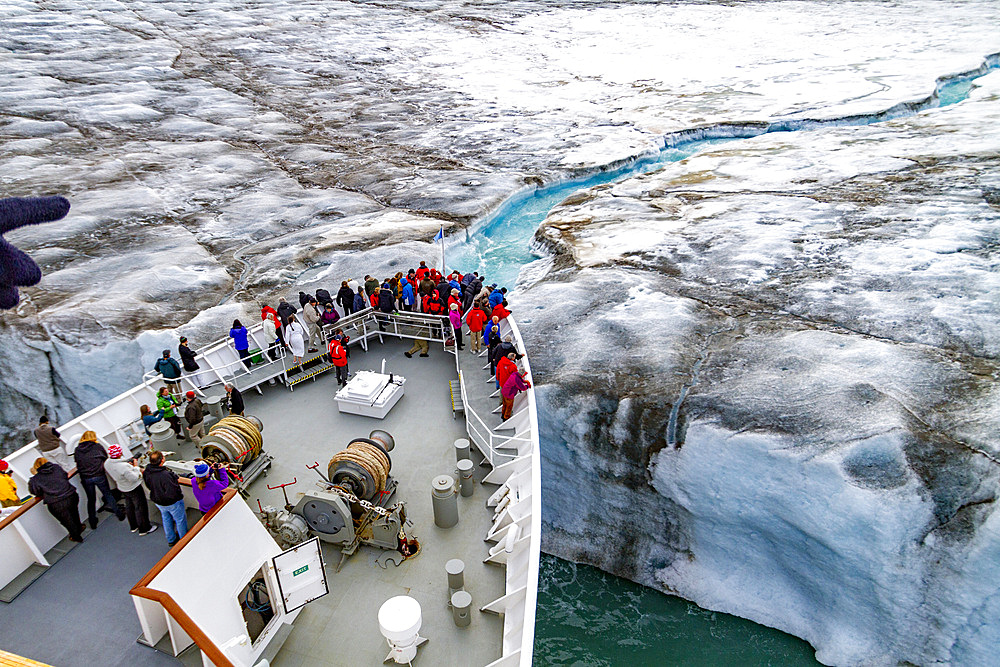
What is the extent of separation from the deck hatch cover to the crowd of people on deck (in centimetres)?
108

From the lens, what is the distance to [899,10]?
55.2m

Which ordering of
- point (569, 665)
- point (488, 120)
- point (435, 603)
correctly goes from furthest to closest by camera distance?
point (488, 120) < point (569, 665) < point (435, 603)

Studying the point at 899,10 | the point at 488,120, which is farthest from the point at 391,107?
the point at 899,10

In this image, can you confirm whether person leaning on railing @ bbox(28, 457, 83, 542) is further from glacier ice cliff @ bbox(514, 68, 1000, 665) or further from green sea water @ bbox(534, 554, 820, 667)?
glacier ice cliff @ bbox(514, 68, 1000, 665)

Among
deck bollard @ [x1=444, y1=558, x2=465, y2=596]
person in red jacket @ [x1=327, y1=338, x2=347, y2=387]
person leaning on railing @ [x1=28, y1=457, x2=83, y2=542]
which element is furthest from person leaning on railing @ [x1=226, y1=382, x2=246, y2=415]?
deck bollard @ [x1=444, y1=558, x2=465, y2=596]

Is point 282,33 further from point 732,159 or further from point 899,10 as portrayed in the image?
point 899,10

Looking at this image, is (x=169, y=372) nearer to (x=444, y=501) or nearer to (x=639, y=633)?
(x=444, y=501)

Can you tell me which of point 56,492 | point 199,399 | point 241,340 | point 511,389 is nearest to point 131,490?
point 56,492

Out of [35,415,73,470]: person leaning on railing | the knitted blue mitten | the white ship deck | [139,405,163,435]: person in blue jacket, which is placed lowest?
the white ship deck

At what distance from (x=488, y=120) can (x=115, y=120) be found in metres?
22.3

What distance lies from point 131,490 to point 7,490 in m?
2.04

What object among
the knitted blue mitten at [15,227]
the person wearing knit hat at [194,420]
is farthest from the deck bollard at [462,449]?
the knitted blue mitten at [15,227]

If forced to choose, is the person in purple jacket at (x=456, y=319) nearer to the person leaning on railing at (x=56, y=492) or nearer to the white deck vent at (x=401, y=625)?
the white deck vent at (x=401, y=625)

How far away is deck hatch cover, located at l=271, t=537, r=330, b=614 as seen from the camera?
653 centimetres
